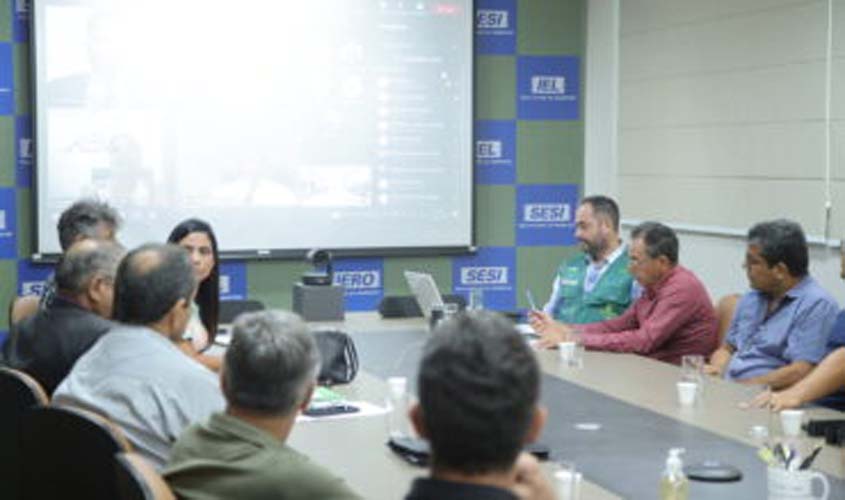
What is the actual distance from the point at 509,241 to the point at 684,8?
183cm

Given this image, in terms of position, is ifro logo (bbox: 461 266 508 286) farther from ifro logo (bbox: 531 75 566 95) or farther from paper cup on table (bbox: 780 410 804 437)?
paper cup on table (bbox: 780 410 804 437)

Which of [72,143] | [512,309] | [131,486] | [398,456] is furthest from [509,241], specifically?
[131,486]

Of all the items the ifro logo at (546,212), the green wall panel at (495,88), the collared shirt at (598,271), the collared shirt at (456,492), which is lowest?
the collared shirt at (598,271)

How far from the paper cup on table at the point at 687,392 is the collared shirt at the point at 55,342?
5.68ft

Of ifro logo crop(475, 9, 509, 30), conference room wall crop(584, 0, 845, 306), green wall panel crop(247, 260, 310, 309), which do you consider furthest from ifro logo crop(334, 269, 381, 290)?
ifro logo crop(475, 9, 509, 30)

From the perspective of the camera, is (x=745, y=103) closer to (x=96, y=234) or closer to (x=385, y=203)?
(x=385, y=203)

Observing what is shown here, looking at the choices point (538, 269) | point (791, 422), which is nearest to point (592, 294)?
point (538, 269)

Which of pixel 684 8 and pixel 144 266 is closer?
pixel 144 266

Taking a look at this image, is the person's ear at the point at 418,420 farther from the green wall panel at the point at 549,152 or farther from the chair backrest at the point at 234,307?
the green wall panel at the point at 549,152

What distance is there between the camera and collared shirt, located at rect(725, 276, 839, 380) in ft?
14.9

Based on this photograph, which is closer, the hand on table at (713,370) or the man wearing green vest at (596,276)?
the hand on table at (713,370)

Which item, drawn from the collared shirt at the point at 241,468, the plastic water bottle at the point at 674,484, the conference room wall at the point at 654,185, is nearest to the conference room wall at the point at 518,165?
the conference room wall at the point at 654,185

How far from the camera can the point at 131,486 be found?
7.40 ft

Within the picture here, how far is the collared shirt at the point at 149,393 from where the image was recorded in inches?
117
